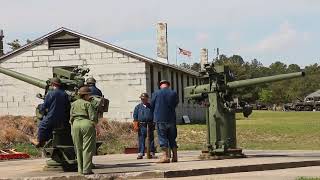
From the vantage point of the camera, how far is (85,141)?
1134cm

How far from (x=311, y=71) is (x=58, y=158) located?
11809cm

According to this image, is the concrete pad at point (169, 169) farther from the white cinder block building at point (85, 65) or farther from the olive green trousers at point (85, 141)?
the white cinder block building at point (85, 65)

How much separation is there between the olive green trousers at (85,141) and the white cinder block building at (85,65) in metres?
21.6

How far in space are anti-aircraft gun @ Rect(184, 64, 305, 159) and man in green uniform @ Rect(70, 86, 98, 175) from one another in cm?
407

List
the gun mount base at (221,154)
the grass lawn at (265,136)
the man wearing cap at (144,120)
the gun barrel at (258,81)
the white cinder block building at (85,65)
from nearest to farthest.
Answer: the gun barrel at (258,81) → the gun mount base at (221,154) → the man wearing cap at (144,120) → the grass lawn at (265,136) → the white cinder block building at (85,65)

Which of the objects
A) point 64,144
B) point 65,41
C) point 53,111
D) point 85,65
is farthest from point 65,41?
point 53,111

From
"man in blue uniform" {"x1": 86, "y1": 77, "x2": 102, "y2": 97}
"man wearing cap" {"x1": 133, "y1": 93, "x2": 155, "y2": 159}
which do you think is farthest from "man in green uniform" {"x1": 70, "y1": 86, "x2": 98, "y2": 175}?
"man wearing cap" {"x1": 133, "y1": 93, "x2": 155, "y2": 159}

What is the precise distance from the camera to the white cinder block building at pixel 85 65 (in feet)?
110

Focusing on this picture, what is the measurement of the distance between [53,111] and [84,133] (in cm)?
125

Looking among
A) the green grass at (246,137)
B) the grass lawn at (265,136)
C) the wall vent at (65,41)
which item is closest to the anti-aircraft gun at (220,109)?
the green grass at (246,137)

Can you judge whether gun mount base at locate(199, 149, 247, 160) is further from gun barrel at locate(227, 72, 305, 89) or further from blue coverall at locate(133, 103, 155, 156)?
blue coverall at locate(133, 103, 155, 156)

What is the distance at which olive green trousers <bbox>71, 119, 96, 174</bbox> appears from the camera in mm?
11344

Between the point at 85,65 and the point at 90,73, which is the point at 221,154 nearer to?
the point at 90,73

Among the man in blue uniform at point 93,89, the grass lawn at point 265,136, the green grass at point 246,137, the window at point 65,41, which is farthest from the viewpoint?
the window at point 65,41
